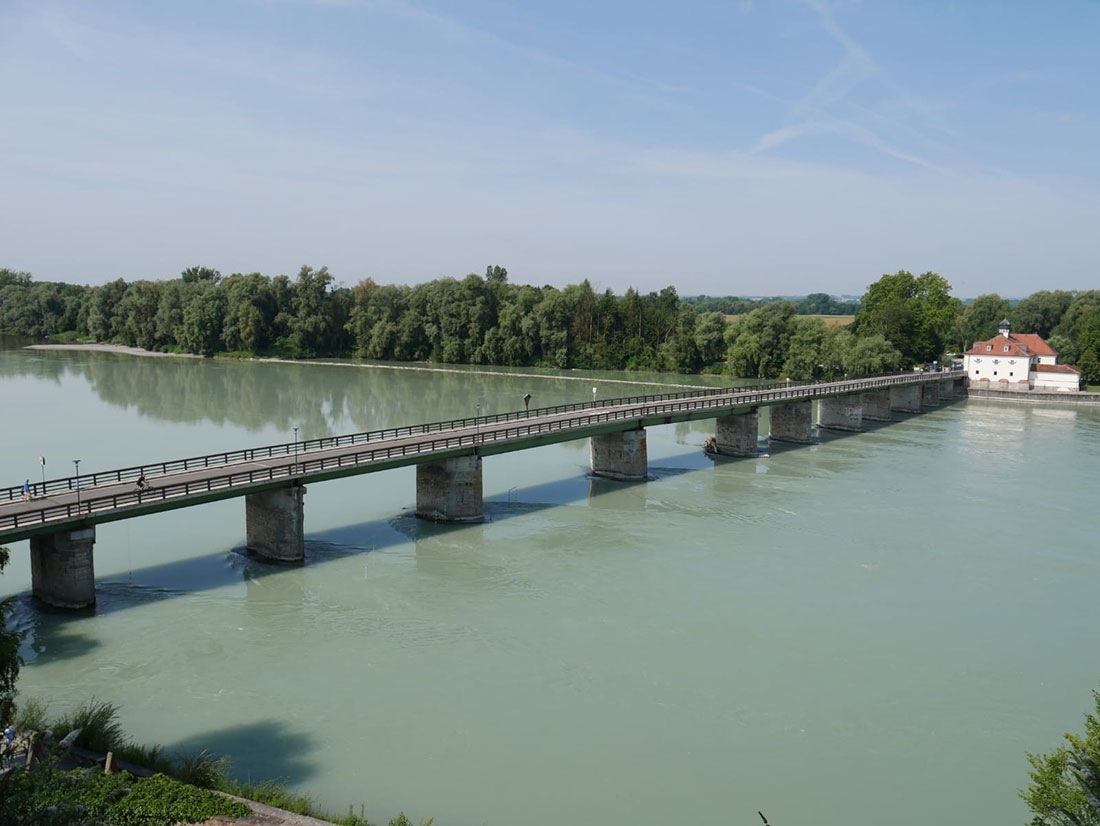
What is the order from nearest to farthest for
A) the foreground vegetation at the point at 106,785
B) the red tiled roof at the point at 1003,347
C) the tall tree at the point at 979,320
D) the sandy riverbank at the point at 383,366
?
the foreground vegetation at the point at 106,785 < the red tiled roof at the point at 1003,347 < the sandy riverbank at the point at 383,366 < the tall tree at the point at 979,320

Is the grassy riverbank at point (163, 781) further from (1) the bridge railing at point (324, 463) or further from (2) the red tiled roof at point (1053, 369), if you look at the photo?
(2) the red tiled roof at point (1053, 369)

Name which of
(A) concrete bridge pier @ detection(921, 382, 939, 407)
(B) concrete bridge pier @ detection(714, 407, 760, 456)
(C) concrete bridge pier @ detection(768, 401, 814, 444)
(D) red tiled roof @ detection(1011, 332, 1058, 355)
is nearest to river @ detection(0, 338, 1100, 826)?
(B) concrete bridge pier @ detection(714, 407, 760, 456)

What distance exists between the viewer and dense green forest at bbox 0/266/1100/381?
4158 inches

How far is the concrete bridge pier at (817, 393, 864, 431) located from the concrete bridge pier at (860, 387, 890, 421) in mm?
7948

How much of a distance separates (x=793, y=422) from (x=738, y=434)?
333 inches

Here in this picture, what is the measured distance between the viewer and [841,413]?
6781 cm

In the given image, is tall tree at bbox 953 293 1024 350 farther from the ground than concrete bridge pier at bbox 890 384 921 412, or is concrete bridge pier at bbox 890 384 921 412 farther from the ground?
tall tree at bbox 953 293 1024 350

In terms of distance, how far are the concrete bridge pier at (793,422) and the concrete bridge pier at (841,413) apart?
7.26m

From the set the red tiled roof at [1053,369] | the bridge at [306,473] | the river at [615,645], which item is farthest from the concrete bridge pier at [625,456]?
the red tiled roof at [1053,369]

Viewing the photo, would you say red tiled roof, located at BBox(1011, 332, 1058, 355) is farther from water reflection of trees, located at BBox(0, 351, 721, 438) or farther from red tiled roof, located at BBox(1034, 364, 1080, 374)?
water reflection of trees, located at BBox(0, 351, 721, 438)

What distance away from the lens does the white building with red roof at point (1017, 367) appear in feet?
Answer: 303

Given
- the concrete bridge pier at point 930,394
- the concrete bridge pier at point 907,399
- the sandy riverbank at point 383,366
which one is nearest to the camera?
the concrete bridge pier at point 907,399

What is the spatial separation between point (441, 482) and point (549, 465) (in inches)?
581

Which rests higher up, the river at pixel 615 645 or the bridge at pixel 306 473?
the bridge at pixel 306 473
